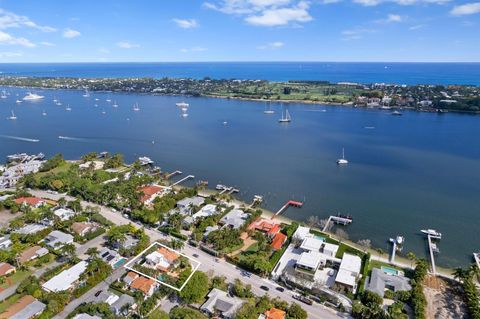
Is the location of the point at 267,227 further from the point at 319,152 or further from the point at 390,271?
the point at 319,152

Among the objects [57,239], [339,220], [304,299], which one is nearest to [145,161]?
[57,239]

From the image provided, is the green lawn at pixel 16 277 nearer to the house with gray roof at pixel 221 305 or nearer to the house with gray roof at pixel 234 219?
the house with gray roof at pixel 221 305

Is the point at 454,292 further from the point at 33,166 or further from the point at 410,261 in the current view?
the point at 33,166

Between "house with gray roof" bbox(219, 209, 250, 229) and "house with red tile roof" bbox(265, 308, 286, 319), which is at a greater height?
"house with gray roof" bbox(219, 209, 250, 229)

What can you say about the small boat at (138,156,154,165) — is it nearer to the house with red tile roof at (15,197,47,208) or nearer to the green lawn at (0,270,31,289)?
the house with red tile roof at (15,197,47,208)

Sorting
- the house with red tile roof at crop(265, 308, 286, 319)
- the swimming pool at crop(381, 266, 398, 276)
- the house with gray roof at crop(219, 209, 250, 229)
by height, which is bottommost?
the swimming pool at crop(381, 266, 398, 276)

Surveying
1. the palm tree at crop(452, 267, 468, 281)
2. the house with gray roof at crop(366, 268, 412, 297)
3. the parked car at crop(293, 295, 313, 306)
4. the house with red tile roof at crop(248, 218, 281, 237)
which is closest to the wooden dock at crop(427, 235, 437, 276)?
the palm tree at crop(452, 267, 468, 281)

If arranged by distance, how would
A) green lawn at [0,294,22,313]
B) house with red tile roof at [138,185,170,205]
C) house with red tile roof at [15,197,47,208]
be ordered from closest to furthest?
green lawn at [0,294,22,313] < house with red tile roof at [15,197,47,208] < house with red tile roof at [138,185,170,205]

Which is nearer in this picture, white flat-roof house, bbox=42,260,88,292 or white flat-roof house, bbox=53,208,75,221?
white flat-roof house, bbox=42,260,88,292
